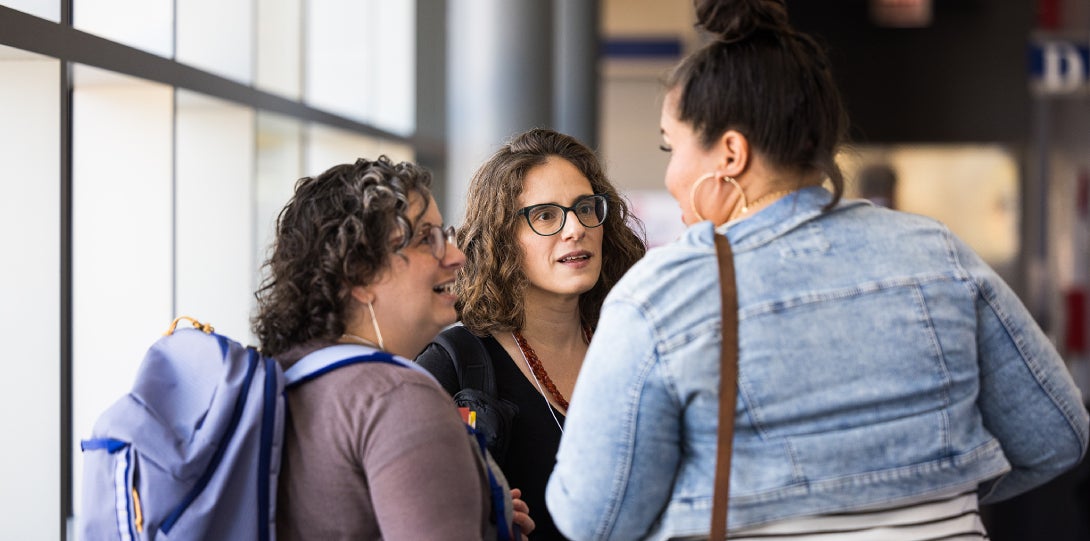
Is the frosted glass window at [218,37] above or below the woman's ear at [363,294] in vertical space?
above

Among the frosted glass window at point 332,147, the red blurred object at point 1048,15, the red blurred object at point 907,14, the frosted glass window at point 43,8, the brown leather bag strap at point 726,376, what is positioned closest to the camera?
the brown leather bag strap at point 726,376

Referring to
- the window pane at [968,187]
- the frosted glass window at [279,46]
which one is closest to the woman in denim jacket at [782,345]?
the frosted glass window at [279,46]

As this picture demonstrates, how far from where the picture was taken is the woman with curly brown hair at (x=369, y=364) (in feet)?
5.28

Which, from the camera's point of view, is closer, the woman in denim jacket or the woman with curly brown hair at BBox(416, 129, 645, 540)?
the woman in denim jacket

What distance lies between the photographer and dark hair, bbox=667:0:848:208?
155cm

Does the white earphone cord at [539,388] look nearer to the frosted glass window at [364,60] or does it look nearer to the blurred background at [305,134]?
the blurred background at [305,134]

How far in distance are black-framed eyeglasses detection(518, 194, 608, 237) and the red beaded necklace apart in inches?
9.9

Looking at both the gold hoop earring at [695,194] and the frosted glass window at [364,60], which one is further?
the frosted glass window at [364,60]

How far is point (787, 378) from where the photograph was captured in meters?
1.48

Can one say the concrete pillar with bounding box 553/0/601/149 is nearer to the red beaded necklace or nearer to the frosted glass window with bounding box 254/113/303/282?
the frosted glass window with bounding box 254/113/303/282

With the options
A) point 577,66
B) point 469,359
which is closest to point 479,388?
point 469,359

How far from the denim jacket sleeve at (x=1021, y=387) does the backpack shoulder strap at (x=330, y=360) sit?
2.83 ft

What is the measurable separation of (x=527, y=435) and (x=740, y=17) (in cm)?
110

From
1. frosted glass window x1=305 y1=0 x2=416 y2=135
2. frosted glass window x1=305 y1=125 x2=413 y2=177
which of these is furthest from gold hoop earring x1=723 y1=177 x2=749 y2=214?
frosted glass window x1=305 y1=0 x2=416 y2=135
